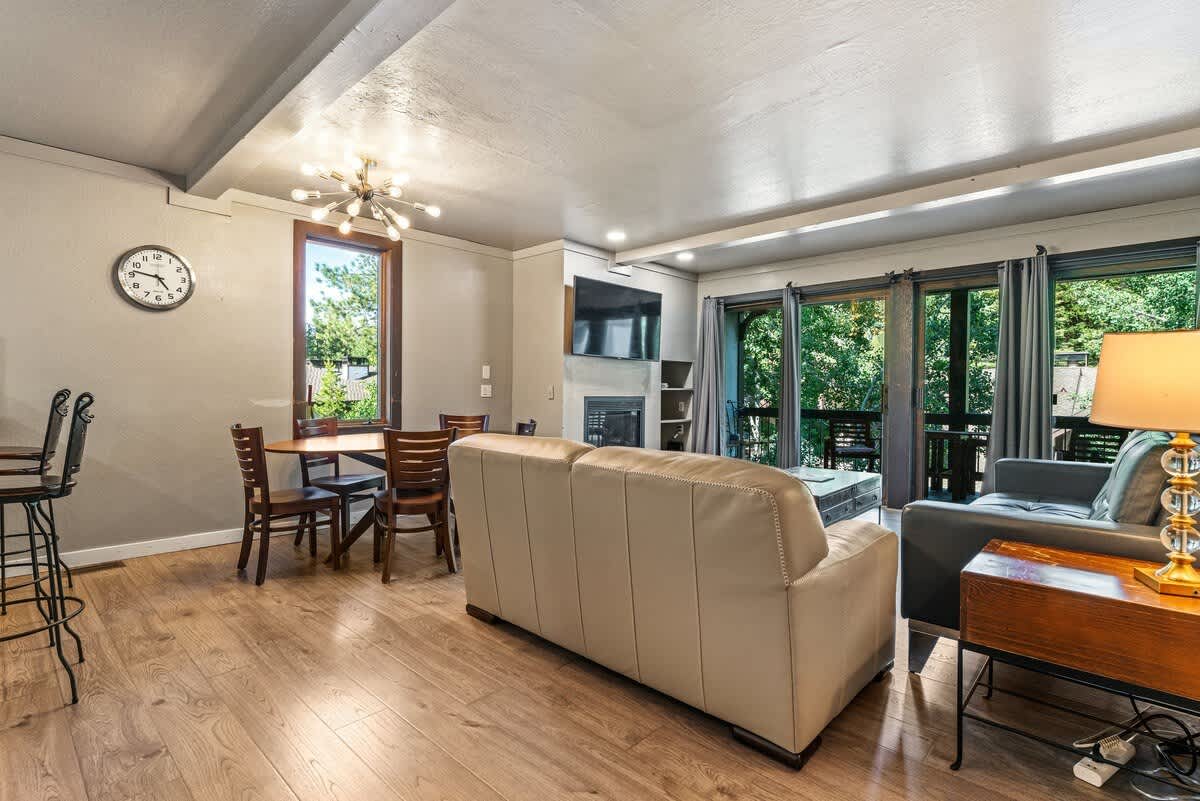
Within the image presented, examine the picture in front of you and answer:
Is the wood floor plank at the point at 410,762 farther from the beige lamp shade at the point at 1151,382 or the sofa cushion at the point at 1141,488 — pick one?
the sofa cushion at the point at 1141,488

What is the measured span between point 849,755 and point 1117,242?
4713 mm

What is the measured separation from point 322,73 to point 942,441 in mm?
5529

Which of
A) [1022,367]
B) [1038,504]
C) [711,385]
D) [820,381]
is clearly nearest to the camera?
[1038,504]

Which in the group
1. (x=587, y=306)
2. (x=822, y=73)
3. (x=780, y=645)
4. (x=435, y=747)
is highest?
(x=822, y=73)

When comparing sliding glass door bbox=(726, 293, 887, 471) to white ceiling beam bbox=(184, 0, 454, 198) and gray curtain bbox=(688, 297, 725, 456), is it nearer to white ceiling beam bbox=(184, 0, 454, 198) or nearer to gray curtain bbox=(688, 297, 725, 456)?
gray curtain bbox=(688, 297, 725, 456)

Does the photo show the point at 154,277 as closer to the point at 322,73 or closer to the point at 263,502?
the point at 263,502

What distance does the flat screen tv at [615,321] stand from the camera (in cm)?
551

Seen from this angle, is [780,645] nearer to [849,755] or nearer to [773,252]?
[849,755]

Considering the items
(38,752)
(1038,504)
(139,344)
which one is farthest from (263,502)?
(1038,504)

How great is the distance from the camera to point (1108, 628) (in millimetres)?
1489

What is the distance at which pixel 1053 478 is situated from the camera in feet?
11.2

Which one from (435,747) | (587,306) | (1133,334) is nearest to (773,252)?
(587,306)

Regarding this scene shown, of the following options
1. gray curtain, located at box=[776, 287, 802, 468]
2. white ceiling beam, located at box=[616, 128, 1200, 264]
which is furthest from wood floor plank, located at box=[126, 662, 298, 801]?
gray curtain, located at box=[776, 287, 802, 468]

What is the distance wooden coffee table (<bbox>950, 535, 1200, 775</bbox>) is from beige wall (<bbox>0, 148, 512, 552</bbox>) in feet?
14.4
